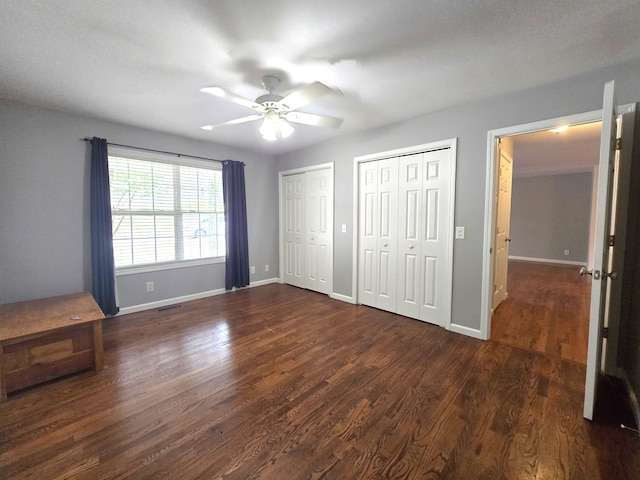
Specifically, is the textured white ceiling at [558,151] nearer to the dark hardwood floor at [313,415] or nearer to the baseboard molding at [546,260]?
the baseboard molding at [546,260]

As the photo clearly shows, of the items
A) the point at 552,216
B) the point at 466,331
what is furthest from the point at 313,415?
the point at 552,216

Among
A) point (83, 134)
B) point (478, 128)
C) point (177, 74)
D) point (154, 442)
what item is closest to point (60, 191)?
point (83, 134)

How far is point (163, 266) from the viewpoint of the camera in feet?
12.3

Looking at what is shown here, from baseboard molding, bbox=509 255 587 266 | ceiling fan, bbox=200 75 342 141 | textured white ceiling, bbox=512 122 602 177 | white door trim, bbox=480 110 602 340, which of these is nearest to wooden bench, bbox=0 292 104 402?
ceiling fan, bbox=200 75 342 141

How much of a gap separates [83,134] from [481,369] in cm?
474

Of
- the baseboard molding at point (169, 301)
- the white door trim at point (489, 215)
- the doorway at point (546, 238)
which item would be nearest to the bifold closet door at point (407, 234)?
the white door trim at point (489, 215)

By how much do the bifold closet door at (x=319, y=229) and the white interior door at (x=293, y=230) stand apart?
13 centimetres

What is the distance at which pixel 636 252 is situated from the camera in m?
1.98

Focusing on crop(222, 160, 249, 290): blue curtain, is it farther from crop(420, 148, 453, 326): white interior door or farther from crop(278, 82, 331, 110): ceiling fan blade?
crop(420, 148, 453, 326): white interior door

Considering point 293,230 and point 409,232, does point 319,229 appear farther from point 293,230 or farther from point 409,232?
point 409,232

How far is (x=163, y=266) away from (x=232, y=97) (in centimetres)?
277

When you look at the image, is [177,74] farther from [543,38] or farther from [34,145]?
[543,38]

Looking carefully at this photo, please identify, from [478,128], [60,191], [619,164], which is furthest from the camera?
[60,191]

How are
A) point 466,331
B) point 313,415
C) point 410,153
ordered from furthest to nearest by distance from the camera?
point 410,153
point 466,331
point 313,415
